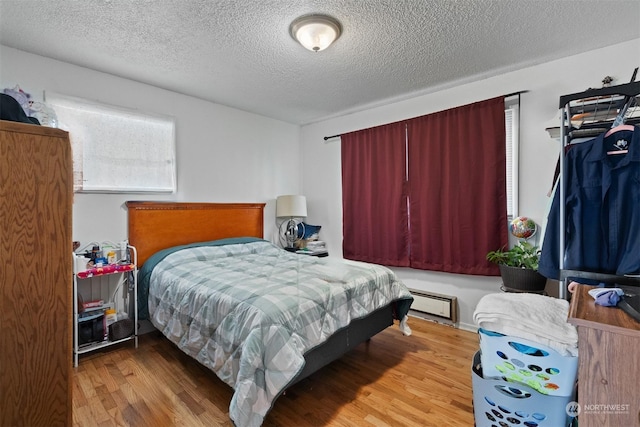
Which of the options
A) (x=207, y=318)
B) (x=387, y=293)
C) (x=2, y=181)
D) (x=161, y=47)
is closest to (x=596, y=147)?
(x=387, y=293)

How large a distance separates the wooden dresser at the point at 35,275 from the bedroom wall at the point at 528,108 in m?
3.08

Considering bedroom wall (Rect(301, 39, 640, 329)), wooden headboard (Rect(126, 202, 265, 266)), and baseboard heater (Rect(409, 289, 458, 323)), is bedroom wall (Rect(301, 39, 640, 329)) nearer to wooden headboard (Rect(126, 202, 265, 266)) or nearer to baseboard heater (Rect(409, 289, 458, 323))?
baseboard heater (Rect(409, 289, 458, 323))

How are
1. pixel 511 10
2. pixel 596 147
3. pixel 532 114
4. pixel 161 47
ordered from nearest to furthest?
pixel 596 147
pixel 511 10
pixel 161 47
pixel 532 114

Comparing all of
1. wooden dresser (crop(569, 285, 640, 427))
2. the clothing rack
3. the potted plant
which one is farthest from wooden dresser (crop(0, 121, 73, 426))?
the potted plant

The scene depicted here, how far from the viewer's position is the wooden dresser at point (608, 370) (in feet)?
2.99

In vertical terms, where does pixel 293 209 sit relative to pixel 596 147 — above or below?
below

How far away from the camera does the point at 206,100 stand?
344cm

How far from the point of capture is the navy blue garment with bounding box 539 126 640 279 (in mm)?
1483

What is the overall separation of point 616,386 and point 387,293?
1534 mm

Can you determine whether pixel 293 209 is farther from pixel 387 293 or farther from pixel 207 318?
pixel 207 318

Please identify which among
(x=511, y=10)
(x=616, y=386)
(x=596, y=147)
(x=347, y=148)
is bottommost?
(x=616, y=386)

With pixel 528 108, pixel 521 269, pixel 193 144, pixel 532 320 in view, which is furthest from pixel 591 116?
pixel 193 144

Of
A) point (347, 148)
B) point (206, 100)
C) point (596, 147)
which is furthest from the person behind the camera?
point (347, 148)

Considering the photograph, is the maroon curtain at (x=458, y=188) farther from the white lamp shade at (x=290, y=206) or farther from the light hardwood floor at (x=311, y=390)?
the white lamp shade at (x=290, y=206)
